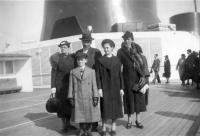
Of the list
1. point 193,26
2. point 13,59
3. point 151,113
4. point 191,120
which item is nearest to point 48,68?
point 13,59

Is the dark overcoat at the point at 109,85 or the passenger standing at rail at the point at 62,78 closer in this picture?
the dark overcoat at the point at 109,85

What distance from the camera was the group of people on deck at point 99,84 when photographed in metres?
4.69

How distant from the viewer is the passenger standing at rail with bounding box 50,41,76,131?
5359 millimetres

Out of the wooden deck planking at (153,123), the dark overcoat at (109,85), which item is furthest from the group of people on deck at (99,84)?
the wooden deck planking at (153,123)

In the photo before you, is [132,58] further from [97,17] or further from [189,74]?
[97,17]

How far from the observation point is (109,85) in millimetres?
4844

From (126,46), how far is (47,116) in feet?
10.5

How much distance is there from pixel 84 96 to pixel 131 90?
3.47 feet

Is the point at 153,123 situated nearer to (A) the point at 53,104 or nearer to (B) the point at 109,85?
(B) the point at 109,85

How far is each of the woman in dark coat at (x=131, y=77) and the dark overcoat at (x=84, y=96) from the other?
2.73 ft

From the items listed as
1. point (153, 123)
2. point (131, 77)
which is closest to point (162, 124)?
point (153, 123)

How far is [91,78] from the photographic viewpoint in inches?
187

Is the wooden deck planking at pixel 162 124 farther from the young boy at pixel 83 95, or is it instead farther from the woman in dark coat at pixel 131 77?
the young boy at pixel 83 95

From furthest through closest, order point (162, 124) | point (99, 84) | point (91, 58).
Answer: point (162, 124)
point (91, 58)
point (99, 84)
